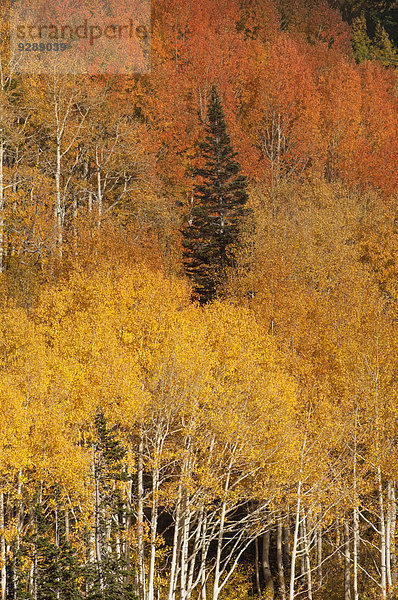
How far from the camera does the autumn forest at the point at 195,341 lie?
24766mm

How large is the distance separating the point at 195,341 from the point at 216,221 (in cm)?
1517

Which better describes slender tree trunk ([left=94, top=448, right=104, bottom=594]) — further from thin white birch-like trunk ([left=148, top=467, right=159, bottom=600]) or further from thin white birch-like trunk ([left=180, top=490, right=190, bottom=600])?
thin white birch-like trunk ([left=180, top=490, right=190, bottom=600])

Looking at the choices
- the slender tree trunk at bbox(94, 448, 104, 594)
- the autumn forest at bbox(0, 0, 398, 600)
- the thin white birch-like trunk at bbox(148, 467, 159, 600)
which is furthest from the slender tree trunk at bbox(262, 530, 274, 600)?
the slender tree trunk at bbox(94, 448, 104, 594)

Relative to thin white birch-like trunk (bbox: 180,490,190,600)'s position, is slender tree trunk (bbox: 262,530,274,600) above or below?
below

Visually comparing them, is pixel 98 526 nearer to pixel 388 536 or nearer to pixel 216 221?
pixel 388 536

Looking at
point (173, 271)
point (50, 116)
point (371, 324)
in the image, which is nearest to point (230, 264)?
point (173, 271)

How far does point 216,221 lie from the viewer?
141ft

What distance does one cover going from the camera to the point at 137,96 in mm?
59500

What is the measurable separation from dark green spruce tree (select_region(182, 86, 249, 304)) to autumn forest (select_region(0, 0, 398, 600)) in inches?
5.8

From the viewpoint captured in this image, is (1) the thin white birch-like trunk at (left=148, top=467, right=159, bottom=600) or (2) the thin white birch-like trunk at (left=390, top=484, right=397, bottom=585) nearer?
(1) the thin white birch-like trunk at (left=148, top=467, right=159, bottom=600)

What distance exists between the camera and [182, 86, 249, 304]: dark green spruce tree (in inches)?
1626

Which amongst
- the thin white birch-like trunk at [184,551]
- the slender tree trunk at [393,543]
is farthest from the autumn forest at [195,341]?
the slender tree trunk at [393,543]

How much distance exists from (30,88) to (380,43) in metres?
63.2

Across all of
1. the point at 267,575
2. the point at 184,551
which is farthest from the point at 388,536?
the point at 184,551
